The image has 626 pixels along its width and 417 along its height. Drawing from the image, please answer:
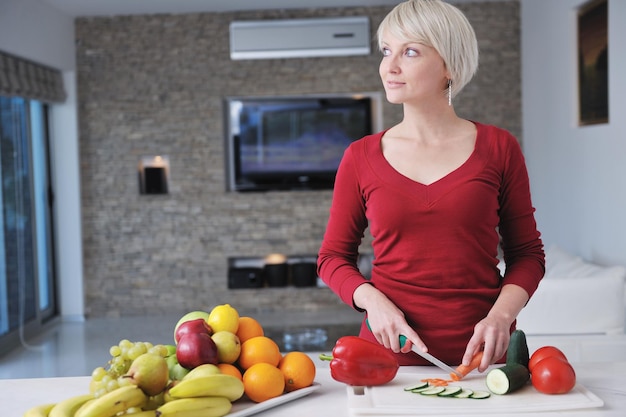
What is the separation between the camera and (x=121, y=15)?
6.54m

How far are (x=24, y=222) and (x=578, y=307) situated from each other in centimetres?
408

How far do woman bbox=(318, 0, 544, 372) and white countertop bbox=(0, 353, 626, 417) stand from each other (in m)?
0.13

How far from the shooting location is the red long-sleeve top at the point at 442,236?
1.51 metres

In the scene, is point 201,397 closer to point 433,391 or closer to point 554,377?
point 433,391

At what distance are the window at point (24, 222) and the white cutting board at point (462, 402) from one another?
4615mm

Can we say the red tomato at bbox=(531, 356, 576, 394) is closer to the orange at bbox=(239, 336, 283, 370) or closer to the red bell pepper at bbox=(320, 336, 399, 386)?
the red bell pepper at bbox=(320, 336, 399, 386)

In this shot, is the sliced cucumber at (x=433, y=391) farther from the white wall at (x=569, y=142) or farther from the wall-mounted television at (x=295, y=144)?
the wall-mounted television at (x=295, y=144)

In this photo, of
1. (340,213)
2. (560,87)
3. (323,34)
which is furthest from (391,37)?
(323,34)

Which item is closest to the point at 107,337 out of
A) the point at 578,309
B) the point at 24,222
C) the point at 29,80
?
the point at 24,222

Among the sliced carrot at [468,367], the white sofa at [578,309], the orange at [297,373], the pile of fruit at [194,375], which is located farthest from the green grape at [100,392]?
the white sofa at [578,309]

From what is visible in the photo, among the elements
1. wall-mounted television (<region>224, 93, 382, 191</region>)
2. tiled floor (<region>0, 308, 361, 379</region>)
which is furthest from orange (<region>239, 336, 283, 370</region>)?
wall-mounted television (<region>224, 93, 382, 191</region>)

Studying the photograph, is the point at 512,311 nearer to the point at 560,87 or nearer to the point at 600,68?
the point at 600,68

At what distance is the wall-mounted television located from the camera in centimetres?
668

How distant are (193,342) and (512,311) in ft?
1.93
